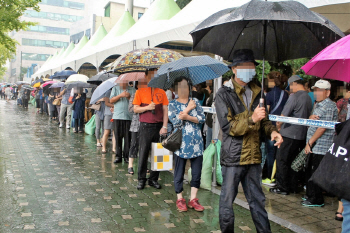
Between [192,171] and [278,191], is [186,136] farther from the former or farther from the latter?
A: [278,191]

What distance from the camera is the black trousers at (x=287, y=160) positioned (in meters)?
5.95

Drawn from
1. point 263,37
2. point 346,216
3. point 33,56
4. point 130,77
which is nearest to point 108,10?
point 130,77

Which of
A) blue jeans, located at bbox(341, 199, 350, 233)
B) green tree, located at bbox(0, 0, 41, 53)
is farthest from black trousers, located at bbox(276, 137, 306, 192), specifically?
green tree, located at bbox(0, 0, 41, 53)

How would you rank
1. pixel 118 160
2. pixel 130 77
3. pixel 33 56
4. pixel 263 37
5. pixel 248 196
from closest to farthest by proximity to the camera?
1. pixel 248 196
2. pixel 263 37
3. pixel 130 77
4. pixel 118 160
5. pixel 33 56

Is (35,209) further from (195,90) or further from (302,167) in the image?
(195,90)

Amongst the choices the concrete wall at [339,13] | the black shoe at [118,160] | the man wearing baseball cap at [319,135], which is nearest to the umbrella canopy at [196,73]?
the man wearing baseball cap at [319,135]

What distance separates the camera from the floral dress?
196 inches

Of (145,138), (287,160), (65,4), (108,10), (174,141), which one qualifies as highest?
(65,4)

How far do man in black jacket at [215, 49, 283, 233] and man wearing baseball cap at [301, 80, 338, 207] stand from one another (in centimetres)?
192

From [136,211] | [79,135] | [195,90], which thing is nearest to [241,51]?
[136,211]

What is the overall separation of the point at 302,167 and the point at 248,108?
8.50 feet

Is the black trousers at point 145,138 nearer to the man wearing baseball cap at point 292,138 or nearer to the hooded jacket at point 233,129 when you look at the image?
the man wearing baseball cap at point 292,138

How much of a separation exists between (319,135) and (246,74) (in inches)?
89.7

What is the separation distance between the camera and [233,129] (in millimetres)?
3496
